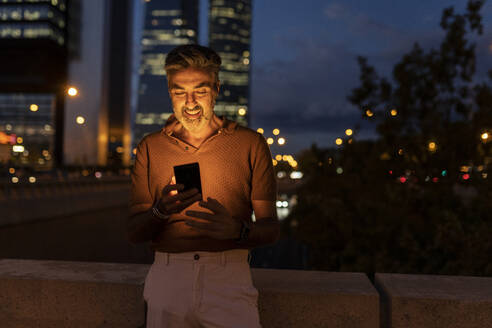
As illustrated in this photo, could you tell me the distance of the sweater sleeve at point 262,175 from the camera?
8.02ft

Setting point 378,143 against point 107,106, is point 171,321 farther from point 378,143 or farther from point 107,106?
point 107,106

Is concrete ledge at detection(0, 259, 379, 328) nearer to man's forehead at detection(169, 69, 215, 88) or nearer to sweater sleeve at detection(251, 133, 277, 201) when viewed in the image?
sweater sleeve at detection(251, 133, 277, 201)

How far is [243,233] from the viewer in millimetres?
2275

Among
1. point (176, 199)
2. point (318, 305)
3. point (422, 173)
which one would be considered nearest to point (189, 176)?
point (176, 199)

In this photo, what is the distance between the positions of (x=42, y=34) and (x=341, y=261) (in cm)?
8218

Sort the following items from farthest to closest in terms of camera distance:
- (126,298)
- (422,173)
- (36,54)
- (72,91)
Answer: (36,54) → (422,173) → (72,91) → (126,298)

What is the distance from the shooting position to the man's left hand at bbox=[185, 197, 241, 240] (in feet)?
7.15

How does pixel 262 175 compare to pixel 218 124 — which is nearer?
pixel 262 175

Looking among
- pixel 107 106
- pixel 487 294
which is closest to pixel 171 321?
pixel 487 294

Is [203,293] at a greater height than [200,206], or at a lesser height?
lesser

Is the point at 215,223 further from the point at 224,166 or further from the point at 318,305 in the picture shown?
the point at 318,305

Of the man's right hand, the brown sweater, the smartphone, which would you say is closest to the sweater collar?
the brown sweater

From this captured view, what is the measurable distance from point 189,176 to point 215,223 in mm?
294

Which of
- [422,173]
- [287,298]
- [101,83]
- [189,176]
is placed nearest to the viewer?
[189,176]
